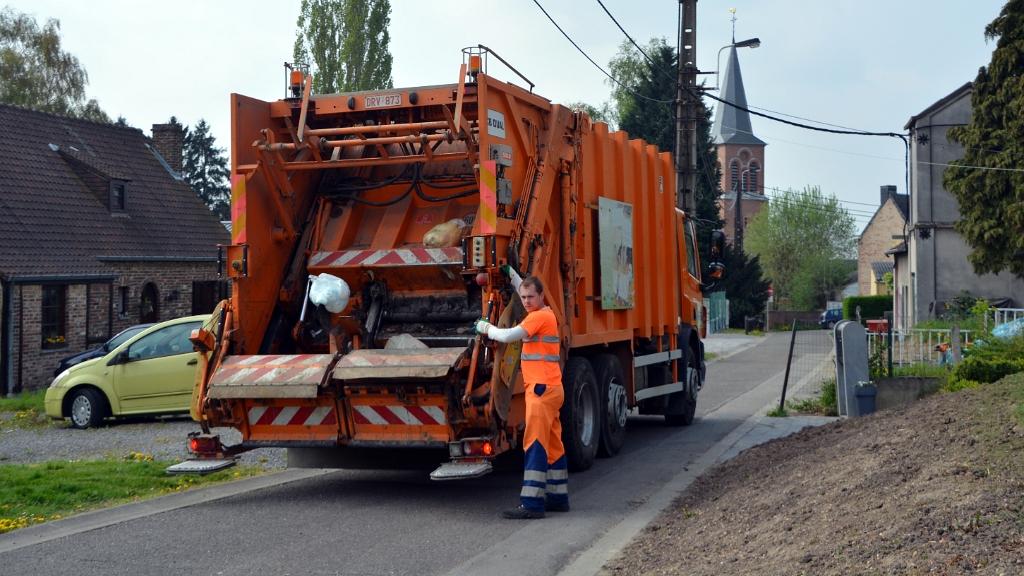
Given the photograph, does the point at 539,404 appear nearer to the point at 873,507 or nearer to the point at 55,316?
the point at 873,507

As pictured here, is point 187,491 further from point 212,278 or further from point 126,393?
point 212,278

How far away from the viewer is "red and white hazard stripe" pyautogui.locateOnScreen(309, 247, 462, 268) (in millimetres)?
9188

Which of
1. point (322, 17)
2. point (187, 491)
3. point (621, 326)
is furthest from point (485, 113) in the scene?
point (322, 17)

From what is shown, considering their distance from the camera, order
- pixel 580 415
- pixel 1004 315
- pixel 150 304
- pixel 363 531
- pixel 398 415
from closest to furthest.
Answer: pixel 363 531, pixel 398 415, pixel 580 415, pixel 1004 315, pixel 150 304

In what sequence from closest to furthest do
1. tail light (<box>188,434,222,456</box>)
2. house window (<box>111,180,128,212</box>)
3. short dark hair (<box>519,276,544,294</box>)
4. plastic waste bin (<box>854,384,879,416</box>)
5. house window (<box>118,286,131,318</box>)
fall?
short dark hair (<box>519,276,544,294</box>) → tail light (<box>188,434,222,456</box>) → plastic waste bin (<box>854,384,879,416</box>) → house window (<box>118,286,131,318</box>) → house window (<box>111,180,128,212</box>)

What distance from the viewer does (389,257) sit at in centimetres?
938

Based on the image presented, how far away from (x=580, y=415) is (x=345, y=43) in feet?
110

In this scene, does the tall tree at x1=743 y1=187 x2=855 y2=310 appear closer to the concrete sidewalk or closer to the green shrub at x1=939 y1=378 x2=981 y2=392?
the concrete sidewalk

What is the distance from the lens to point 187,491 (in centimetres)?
939

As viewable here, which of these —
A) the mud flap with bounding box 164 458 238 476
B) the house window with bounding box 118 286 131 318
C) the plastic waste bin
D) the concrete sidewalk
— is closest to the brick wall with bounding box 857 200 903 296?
the concrete sidewalk

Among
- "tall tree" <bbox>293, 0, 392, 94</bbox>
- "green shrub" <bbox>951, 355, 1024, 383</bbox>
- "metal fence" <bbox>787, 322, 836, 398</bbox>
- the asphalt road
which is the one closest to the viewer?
the asphalt road

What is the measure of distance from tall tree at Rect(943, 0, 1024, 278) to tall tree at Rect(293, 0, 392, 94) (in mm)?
21372

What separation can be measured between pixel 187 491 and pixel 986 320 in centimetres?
1029

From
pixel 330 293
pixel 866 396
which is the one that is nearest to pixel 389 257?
pixel 330 293
